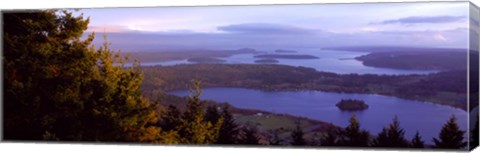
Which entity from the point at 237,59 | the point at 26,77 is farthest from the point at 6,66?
the point at 237,59

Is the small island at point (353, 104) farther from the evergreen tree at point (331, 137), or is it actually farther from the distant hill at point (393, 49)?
the distant hill at point (393, 49)

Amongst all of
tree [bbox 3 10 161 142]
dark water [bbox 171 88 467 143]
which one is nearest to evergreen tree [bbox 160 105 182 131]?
tree [bbox 3 10 161 142]

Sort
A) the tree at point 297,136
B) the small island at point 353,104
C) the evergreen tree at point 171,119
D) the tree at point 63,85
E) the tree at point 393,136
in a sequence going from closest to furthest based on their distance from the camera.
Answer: the tree at point 393,136, the small island at point 353,104, the tree at point 297,136, the evergreen tree at point 171,119, the tree at point 63,85

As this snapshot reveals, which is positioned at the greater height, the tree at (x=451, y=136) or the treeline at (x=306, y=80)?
the treeline at (x=306, y=80)

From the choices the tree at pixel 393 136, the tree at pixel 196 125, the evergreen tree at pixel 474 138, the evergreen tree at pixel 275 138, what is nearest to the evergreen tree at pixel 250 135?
the evergreen tree at pixel 275 138

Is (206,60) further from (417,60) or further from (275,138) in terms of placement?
(417,60)

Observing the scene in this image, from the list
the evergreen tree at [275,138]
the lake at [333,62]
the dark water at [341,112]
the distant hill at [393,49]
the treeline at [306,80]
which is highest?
the distant hill at [393,49]

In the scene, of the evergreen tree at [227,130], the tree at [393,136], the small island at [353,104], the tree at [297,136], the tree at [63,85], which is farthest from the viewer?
the tree at [63,85]
